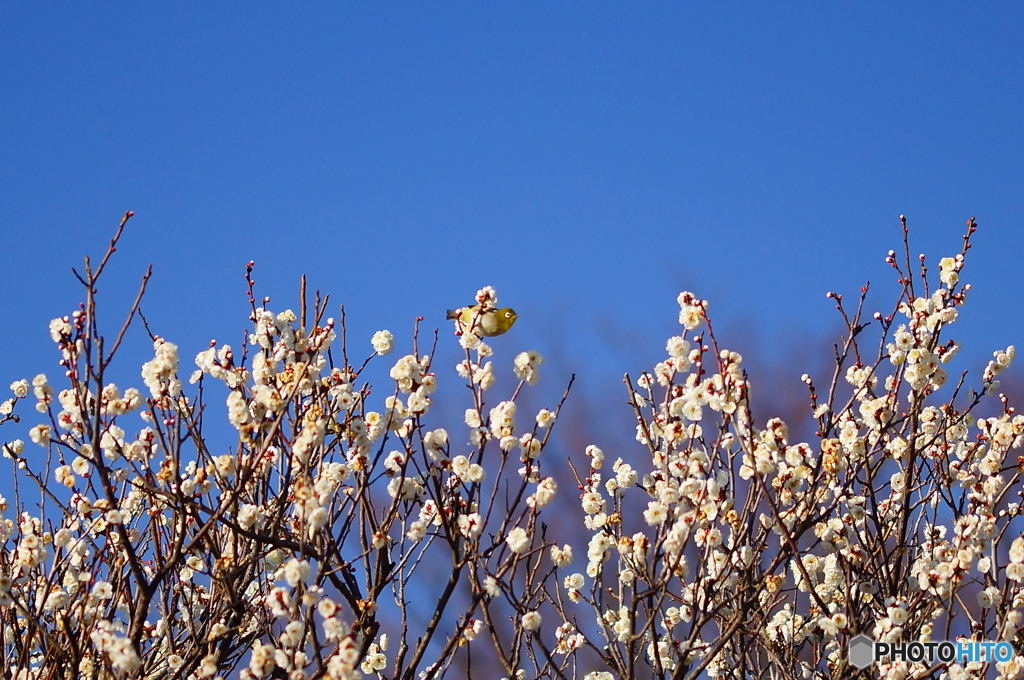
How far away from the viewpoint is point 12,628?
3.14m

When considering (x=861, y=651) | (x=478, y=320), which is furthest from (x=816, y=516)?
(x=478, y=320)

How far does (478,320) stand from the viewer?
2.99 meters

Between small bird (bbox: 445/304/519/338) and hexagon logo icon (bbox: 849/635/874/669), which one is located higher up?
small bird (bbox: 445/304/519/338)

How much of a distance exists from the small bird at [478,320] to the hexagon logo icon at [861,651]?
5.16ft

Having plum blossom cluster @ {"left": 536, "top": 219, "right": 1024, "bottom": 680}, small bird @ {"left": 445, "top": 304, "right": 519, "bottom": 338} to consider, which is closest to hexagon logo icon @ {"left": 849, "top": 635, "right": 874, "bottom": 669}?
plum blossom cluster @ {"left": 536, "top": 219, "right": 1024, "bottom": 680}

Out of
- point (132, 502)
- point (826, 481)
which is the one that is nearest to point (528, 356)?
point (826, 481)

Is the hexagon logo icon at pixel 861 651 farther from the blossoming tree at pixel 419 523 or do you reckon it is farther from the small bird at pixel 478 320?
the small bird at pixel 478 320

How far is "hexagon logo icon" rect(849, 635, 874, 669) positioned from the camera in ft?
10.1

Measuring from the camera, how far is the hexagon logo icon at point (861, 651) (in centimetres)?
307

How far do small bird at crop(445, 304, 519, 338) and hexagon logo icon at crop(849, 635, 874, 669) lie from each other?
1.57 metres

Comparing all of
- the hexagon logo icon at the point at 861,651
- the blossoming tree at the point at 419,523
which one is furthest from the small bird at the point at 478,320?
the hexagon logo icon at the point at 861,651

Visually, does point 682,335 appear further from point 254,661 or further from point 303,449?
point 254,661

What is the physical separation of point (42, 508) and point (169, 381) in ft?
2.02

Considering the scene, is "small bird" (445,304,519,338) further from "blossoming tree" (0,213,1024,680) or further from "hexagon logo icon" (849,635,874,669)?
"hexagon logo icon" (849,635,874,669)
